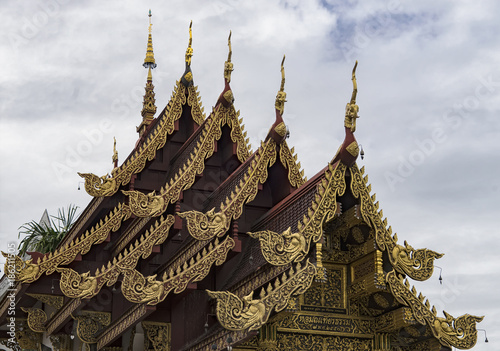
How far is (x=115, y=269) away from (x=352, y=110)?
532 cm

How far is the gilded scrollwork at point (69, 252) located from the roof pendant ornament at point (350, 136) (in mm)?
5835

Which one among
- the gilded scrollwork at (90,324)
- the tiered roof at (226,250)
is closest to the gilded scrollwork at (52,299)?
the tiered roof at (226,250)

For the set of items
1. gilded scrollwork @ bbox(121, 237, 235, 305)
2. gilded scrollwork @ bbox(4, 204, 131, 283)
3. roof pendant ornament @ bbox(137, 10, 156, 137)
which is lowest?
gilded scrollwork @ bbox(121, 237, 235, 305)

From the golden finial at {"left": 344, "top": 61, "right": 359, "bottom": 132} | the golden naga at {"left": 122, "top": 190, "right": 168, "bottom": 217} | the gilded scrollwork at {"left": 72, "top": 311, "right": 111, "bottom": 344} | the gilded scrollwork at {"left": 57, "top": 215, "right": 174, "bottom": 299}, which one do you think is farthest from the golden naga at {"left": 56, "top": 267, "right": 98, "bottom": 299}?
the golden finial at {"left": 344, "top": 61, "right": 359, "bottom": 132}

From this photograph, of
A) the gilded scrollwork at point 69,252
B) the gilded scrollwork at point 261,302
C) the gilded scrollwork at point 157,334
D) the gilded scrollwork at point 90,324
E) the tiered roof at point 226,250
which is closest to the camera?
the gilded scrollwork at point 261,302

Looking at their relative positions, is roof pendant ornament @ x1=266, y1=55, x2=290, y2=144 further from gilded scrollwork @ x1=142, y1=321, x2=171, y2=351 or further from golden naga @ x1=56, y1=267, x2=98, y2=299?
golden naga @ x1=56, y1=267, x2=98, y2=299

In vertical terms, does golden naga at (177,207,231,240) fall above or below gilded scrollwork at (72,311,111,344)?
above

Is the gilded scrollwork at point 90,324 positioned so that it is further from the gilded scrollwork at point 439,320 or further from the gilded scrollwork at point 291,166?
the gilded scrollwork at point 439,320

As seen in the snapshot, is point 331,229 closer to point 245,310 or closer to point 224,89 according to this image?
point 245,310

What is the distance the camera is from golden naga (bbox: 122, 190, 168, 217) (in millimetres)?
16359

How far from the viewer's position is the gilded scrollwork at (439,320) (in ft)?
45.7

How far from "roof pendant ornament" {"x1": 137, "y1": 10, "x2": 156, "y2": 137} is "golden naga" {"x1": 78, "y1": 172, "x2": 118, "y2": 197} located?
473 cm

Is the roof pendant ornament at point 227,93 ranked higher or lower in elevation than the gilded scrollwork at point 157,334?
higher

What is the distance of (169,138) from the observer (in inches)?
786
